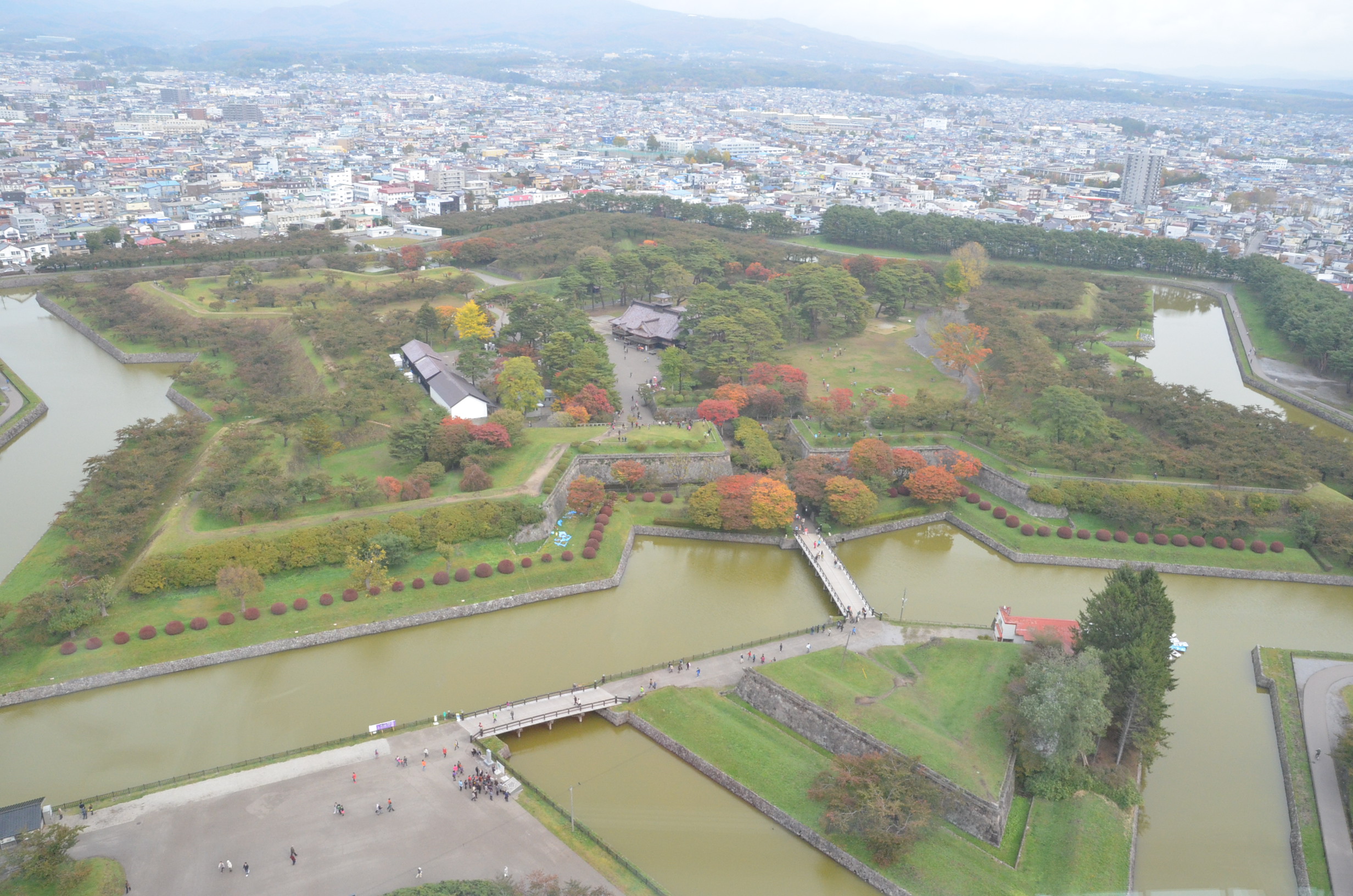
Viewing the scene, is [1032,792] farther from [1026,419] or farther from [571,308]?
[571,308]

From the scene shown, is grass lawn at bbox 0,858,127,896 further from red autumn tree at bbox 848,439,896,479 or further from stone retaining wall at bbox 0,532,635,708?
red autumn tree at bbox 848,439,896,479

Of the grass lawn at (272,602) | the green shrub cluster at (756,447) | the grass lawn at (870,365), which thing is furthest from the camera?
the grass lawn at (870,365)

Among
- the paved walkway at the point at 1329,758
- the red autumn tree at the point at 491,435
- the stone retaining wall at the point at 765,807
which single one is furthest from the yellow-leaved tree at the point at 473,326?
the paved walkway at the point at 1329,758

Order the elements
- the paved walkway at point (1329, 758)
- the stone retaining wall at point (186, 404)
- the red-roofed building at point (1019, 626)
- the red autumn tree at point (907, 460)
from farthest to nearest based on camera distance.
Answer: the stone retaining wall at point (186, 404) → the red autumn tree at point (907, 460) → the red-roofed building at point (1019, 626) → the paved walkway at point (1329, 758)

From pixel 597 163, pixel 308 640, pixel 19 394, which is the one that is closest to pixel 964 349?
pixel 308 640

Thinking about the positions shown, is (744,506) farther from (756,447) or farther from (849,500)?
(756,447)

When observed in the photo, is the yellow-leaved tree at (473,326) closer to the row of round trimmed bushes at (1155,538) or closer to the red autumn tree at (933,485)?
the red autumn tree at (933,485)

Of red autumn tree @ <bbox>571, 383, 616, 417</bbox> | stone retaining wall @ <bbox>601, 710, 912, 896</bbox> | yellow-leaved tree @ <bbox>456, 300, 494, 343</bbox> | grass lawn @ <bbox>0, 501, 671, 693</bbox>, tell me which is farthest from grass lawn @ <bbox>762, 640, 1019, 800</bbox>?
yellow-leaved tree @ <bbox>456, 300, 494, 343</bbox>

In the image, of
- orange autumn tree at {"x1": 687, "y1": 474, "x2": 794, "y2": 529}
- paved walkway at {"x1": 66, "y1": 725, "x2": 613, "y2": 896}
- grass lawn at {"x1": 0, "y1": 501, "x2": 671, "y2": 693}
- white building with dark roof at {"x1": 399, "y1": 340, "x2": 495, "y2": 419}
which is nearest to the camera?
paved walkway at {"x1": 66, "y1": 725, "x2": 613, "y2": 896}
